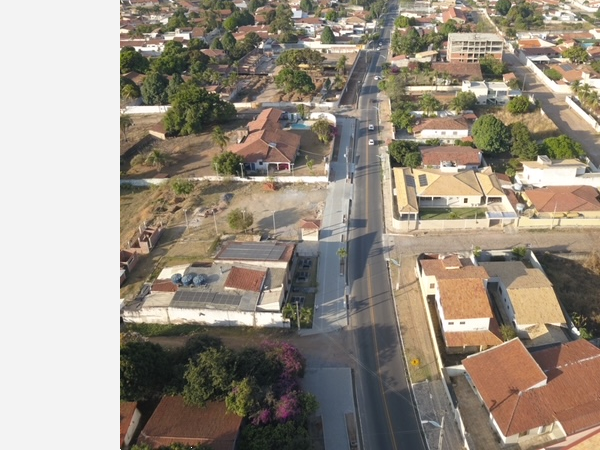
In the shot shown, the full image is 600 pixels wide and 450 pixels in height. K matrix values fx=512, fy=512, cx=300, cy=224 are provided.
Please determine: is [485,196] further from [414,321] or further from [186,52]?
[186,52]

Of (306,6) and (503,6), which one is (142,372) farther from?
(503,6)

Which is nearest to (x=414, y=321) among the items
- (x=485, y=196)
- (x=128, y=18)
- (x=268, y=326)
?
Result: (x=268, y=326)

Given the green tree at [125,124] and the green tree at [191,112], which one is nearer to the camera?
the green tree at [191,112]

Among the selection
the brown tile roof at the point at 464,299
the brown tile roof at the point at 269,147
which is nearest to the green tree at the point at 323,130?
the brown tile roof at the point at 269,147

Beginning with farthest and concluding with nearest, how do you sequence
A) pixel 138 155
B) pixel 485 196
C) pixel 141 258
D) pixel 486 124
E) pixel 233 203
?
1. pixel 138 155
2. pixel 486 124
3. pixel 233 203
4. pixel 485 196
5. pixel 141 258

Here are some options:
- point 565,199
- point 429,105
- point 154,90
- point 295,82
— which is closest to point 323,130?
point 429,105

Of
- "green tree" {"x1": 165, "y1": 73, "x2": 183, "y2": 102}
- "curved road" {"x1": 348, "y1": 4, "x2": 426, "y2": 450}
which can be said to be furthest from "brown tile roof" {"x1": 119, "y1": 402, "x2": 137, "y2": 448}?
"green tree" {"x1": 165, "y1": 73, "x2": 183, "y2": 102}

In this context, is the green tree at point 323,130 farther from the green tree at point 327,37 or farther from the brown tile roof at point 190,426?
the green tree at point 327,37
